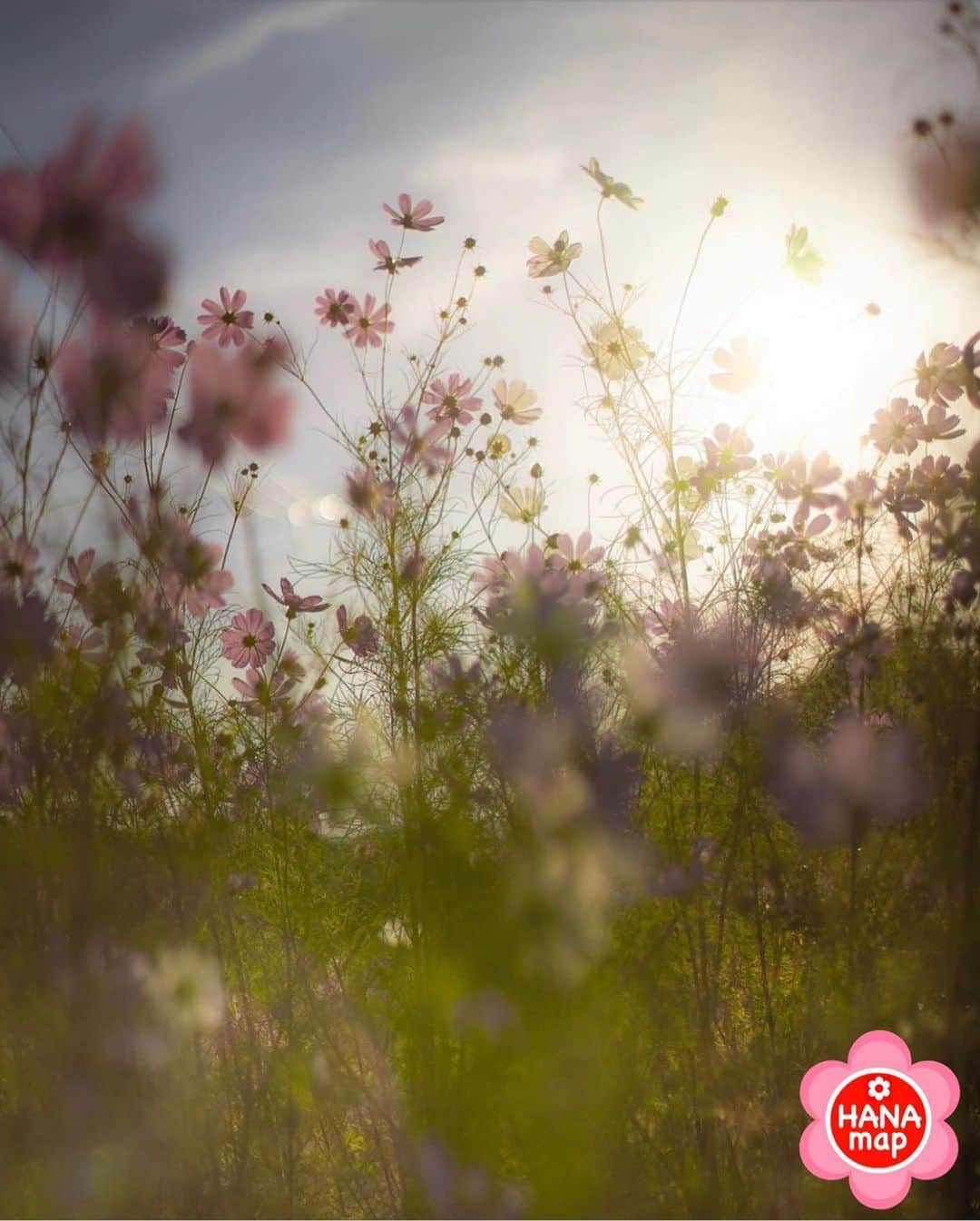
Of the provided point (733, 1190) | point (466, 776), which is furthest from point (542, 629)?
point (733, 1190)

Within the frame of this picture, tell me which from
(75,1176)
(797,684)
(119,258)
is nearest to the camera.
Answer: (119,258)

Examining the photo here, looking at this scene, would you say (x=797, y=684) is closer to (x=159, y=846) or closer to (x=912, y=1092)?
(x=912, y=1092)

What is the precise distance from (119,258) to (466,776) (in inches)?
37.1

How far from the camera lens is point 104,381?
2.60 ft

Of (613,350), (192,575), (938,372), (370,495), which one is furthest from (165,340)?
(938,372)

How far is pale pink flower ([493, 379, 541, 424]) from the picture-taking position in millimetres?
1741

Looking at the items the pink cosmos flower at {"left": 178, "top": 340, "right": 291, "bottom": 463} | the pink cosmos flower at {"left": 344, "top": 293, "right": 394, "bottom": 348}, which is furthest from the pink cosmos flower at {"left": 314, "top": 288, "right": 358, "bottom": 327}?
the pink cosmos flower at {"left": 178, "top": 340, "right": 291, "bottom": 463}

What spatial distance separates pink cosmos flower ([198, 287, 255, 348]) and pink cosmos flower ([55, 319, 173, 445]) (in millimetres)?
575

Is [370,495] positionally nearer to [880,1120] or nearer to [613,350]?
[613,350]

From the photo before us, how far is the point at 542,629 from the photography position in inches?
53.3

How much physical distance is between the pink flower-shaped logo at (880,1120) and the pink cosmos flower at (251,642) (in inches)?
36.3

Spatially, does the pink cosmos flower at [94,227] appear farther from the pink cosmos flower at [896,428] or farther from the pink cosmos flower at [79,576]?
the pink cosmos flower at [896,428]

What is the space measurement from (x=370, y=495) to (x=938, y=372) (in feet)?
2.85

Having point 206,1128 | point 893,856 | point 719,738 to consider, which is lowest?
point 206,1128
